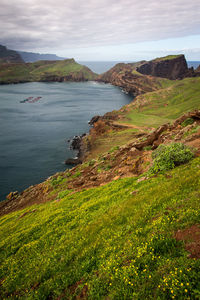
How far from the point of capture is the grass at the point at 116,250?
5035 mm

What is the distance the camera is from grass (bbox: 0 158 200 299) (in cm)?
504

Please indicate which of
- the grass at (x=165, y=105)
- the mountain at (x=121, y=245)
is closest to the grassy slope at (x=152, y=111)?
the grass at (x=165, y=105)

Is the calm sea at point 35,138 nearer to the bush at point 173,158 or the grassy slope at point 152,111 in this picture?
the grassy slope at point 152,111

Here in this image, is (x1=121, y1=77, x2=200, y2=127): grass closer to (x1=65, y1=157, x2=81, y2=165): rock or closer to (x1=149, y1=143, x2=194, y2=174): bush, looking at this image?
→ (x1=65, y1=157, x2=81, y2=165): rock

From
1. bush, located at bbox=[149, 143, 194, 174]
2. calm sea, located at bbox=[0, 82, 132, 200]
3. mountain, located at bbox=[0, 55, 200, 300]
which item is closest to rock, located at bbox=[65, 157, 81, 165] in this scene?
calm sea, located at bbox=[0, 82, 132, 200]

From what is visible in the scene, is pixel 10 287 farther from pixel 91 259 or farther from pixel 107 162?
pixel 107 162

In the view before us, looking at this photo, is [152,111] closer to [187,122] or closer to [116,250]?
[187,122]

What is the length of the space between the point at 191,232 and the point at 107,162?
712 inches

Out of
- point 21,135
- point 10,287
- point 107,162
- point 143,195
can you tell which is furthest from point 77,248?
point 21,135

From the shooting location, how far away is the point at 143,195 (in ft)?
33.6

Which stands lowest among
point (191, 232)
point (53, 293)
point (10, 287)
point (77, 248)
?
point (10, 287)

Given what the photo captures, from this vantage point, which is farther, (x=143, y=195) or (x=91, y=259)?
(x=143, y=195)

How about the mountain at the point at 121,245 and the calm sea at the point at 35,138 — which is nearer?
the mountain at the point at 121,245

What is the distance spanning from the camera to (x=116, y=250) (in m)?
6.99
